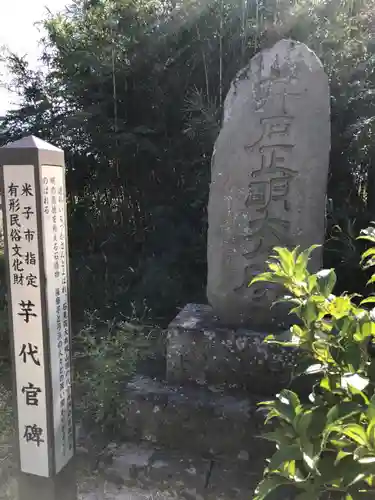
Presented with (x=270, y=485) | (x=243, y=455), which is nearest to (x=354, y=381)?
(x=270, y=485)

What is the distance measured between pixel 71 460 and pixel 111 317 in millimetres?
2282

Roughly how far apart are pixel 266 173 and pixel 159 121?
6.97 ft

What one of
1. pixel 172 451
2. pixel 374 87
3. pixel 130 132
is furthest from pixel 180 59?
pixel 172 451

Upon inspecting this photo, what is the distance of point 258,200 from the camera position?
269 cm

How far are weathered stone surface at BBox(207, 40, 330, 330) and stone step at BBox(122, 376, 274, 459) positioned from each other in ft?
1.52

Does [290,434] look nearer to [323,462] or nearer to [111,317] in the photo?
[323,462]

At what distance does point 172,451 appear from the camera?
2.57 meters

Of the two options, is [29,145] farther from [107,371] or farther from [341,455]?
[107,371]

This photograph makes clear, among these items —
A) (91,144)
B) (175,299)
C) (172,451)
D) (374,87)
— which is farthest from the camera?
(91,144)

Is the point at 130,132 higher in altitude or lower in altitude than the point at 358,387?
higher

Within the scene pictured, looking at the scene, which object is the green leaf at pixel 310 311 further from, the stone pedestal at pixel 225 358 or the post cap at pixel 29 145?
the stone pedestal at pixel 225 358

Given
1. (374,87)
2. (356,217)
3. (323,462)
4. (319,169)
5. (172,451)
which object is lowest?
(172,451)

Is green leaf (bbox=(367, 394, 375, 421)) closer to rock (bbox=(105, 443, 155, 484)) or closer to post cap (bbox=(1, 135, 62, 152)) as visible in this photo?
post cap (bbox=(1, 135, 62, 152))

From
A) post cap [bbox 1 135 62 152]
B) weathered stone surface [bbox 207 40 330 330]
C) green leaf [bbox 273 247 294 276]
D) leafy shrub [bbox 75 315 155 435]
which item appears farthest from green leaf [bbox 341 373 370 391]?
leafy shrub [bbox 75 315 155 435]
